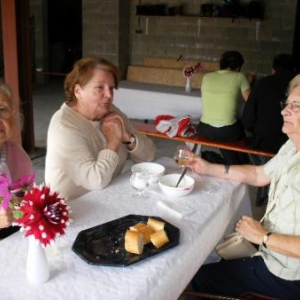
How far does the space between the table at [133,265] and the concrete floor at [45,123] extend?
2.55 feet

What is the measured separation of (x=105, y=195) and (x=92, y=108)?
0.46m

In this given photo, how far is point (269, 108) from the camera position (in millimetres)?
3395

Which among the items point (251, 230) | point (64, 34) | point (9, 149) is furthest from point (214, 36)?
point (251, 230)

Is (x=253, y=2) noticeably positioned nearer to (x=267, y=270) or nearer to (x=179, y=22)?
(x=179, y=22)

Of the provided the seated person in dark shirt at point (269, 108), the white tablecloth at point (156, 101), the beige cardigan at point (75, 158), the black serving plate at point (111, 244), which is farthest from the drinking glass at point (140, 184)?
the white tablecloth at point (156, 101)

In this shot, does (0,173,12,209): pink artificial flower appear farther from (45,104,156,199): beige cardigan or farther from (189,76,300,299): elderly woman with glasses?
(189,76,300,299): elderly woman with glasses

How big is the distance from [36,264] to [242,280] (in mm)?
897

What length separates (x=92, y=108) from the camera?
80.0 inches

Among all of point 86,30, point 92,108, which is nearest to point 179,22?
point 86,30

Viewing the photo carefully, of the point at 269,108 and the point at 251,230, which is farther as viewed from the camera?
the point at 269,108

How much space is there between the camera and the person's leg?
5.23ft

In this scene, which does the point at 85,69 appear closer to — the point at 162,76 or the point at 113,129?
the point at 113,129

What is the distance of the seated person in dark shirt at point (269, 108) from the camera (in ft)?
11.0

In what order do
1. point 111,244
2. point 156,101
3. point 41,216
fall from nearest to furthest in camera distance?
point 41,216 → point 111,244 → point 156,101
